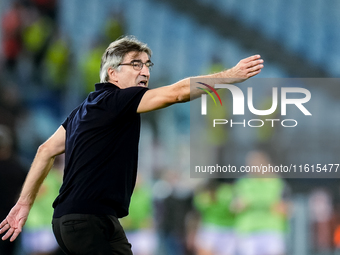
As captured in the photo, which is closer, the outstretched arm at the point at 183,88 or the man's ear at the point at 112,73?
Result: the outstretched arm at the point at 183,88

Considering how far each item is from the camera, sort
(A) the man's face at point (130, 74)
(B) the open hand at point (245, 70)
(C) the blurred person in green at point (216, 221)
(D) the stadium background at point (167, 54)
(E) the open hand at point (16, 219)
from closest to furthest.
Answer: (B) the open hand at point (245, 70), (A) the man's face at point (130, 74), (E) the open hand at point (16, 219), (C) the blurred person in green at point (216, 221), (D) the stadium background at point (167, 54)

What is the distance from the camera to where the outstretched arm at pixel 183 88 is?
298 centimetres

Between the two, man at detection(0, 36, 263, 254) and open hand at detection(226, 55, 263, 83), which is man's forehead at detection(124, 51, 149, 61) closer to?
man at detection(0, 36, 263, 254)

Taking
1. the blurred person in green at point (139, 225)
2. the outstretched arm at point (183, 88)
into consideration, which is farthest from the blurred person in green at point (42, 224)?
the outstretched arm at point (183, 88)

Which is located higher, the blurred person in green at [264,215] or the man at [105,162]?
the man at [105,162]

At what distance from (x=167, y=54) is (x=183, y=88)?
7.92 metres

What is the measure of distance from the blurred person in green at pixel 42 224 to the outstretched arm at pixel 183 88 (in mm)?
4464

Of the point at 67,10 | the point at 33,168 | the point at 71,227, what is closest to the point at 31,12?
the point at 67,10

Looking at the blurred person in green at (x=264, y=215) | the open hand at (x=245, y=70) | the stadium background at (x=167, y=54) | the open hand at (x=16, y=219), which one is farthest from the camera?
the stadium background at (x=167, y=54)

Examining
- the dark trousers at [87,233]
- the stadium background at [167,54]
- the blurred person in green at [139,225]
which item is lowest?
the blurred person in green at [139,225]

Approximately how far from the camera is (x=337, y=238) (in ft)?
23.5

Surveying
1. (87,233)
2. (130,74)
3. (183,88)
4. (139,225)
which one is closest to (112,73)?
(130,74)

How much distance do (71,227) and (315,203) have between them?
529 centimetres

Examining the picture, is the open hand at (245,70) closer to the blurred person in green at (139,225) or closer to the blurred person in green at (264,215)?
the blurred person in green at (264,215)
